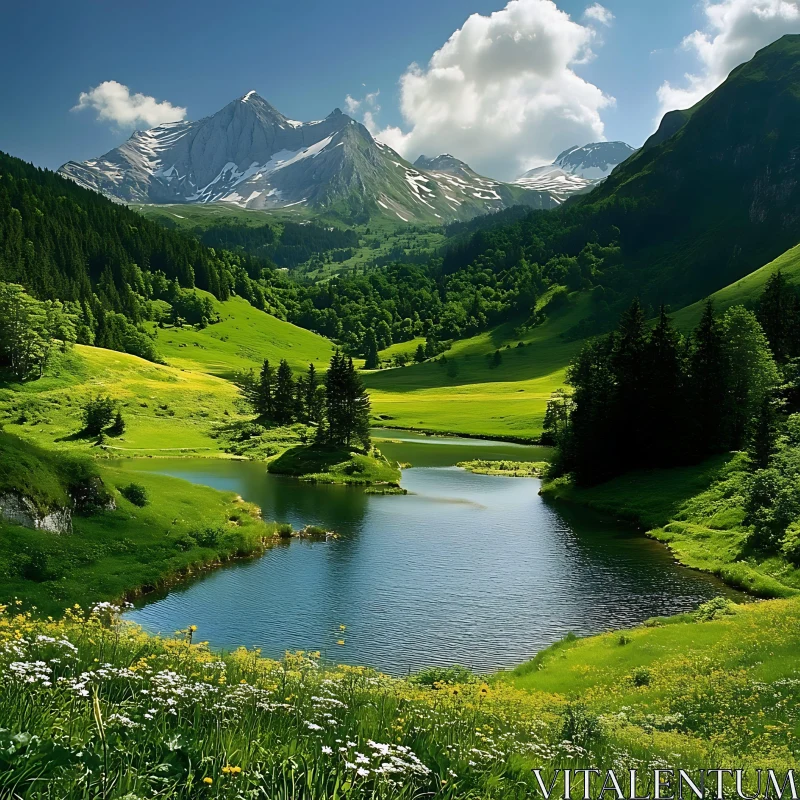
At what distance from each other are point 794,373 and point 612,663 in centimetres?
7906

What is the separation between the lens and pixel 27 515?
41094mm

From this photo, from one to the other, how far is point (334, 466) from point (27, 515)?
6348cm

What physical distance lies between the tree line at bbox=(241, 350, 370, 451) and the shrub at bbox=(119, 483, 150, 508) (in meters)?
57.0

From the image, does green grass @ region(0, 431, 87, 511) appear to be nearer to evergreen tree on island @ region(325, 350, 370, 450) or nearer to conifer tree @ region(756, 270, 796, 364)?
evergreen tree on island @ region(325, 350, 370, 450)

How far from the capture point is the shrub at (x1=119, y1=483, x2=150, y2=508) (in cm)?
5303

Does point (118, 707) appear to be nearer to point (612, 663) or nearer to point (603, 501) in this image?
point (612, 663)

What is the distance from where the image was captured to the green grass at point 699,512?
49.8 metres

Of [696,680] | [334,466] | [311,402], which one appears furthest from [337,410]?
[696,680]

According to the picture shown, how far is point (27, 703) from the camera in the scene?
765 centimetres

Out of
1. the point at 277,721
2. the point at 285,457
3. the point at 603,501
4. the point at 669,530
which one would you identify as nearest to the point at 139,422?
the point at 285,457

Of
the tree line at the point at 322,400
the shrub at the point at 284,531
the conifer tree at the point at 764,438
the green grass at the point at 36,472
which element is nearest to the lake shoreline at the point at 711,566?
the conifer tree at the point at 764,438

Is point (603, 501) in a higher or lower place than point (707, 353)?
lower

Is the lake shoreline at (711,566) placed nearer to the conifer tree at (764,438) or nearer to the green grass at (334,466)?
the conifer tree at (764,438)

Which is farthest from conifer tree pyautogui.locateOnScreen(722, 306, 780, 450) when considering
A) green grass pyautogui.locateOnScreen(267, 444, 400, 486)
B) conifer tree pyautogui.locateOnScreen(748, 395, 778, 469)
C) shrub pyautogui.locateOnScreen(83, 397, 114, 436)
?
shrub pyautogui.locateOnScreen(83, 397, 114, 436)
